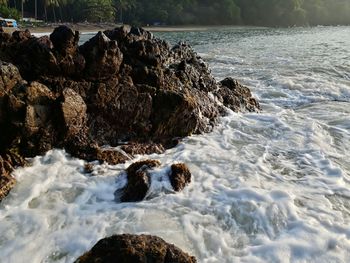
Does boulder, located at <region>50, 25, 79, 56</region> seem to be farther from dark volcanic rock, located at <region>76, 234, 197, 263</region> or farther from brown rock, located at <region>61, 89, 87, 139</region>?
dark volcanic rock, located at <region>76, 234, 197, 263</region>

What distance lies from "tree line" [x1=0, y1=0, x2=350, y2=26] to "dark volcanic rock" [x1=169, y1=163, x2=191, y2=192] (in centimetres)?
8028

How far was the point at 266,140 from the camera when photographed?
29.6ft

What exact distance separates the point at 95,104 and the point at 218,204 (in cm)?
348

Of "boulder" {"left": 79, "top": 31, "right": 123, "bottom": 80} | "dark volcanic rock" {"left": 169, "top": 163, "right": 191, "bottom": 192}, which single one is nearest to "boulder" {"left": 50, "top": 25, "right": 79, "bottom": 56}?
"boulder" {"left": 79, "top": 31, "right": 123, "bottom": 80}

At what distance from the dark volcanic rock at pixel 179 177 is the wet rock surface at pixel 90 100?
31 millimetres

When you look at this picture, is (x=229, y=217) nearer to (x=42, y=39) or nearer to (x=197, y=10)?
(x=42, y=39)

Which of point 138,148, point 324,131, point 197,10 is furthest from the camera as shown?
point 197,10

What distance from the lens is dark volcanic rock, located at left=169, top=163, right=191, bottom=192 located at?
20.6 ft

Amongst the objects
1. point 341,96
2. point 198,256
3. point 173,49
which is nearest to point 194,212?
point 198,256

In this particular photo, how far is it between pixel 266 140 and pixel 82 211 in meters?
4.81

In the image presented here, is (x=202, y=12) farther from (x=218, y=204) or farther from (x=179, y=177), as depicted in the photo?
(x=218, y=204)

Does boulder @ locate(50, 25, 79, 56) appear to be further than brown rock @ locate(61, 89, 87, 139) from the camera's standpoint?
Yes

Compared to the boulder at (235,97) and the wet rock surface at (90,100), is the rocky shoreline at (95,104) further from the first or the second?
the boulder at (235,97)

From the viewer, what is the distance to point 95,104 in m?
8.09
